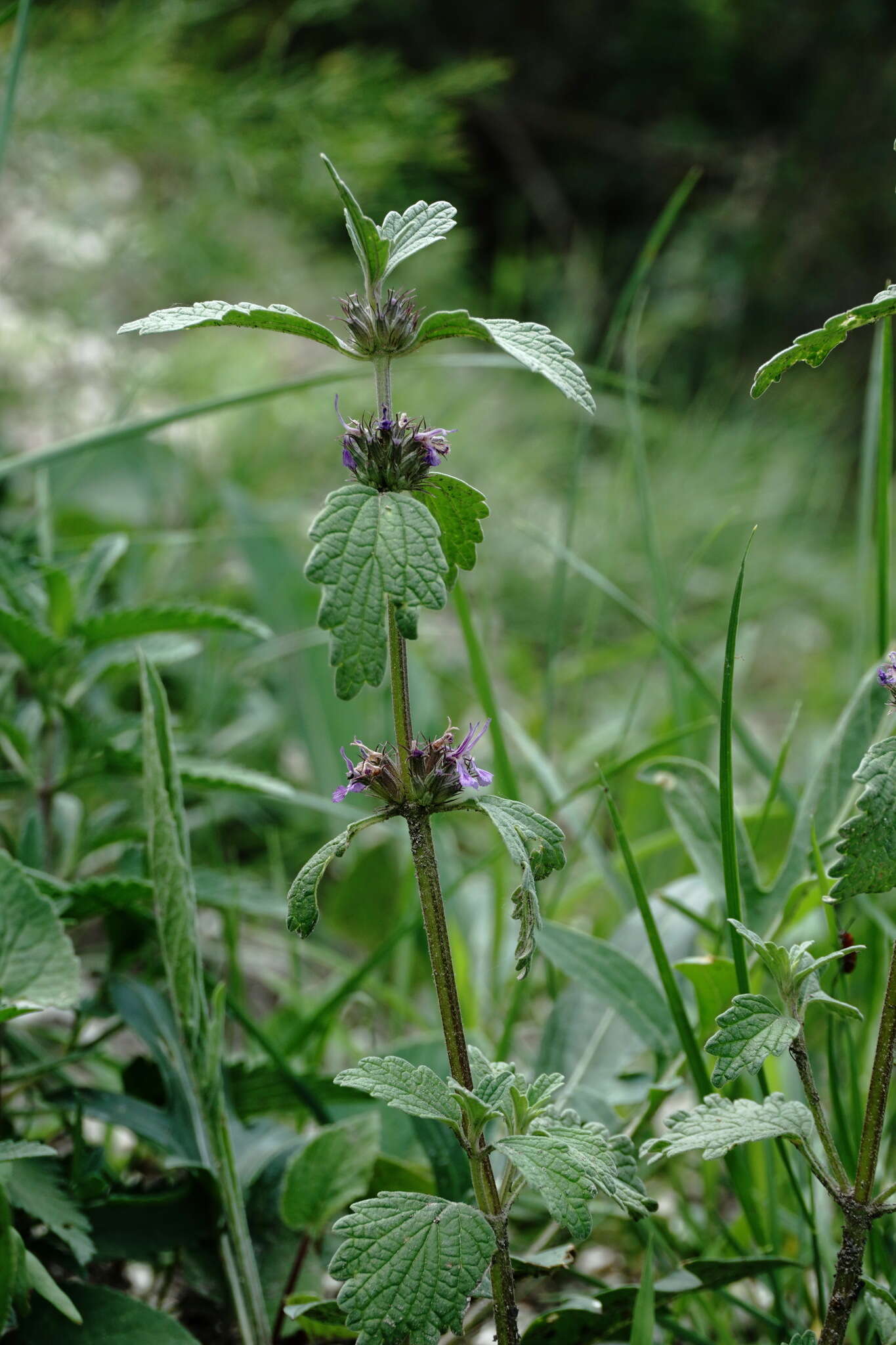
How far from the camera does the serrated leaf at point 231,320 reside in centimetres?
37

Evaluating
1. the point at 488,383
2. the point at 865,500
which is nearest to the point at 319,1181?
the point at 865,500

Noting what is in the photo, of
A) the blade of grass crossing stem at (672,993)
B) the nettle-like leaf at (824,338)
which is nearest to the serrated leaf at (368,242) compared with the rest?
the nettle-like leaf at (824,338)

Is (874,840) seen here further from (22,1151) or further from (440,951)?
(22,1151)

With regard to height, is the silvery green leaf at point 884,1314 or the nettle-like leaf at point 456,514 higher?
the nettle-like leaf at point 456,514

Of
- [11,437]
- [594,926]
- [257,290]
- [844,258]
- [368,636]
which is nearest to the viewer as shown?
[368,636]

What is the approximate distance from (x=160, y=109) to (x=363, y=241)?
142cm

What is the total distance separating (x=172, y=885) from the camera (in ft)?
1.79

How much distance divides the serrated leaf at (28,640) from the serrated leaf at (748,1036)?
0.46 metres

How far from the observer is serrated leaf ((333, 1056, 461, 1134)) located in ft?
1.27

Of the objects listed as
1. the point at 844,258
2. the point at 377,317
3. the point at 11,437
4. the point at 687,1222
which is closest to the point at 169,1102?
the point at 687,1222

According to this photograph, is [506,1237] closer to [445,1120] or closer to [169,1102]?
[445,1120]

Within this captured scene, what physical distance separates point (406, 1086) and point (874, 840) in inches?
7.3

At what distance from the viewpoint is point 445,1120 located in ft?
1.31

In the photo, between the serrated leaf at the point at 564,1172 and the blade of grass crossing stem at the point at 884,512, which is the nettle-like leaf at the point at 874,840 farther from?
the blade of grass crossing stem at the point at 884,512
